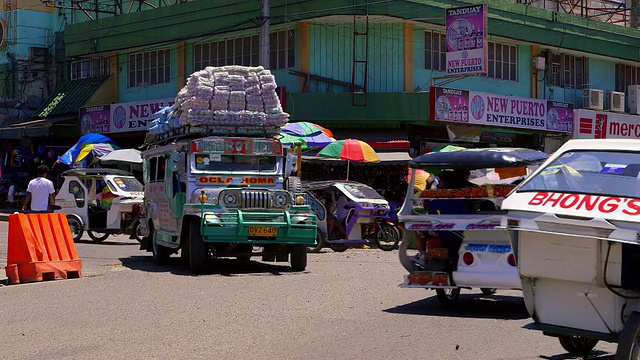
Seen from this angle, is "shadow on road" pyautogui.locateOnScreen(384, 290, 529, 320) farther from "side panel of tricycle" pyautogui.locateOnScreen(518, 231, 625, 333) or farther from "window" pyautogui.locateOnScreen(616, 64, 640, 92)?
"window" pyautogui.locateOnScreen(616, 64, 640, 92)

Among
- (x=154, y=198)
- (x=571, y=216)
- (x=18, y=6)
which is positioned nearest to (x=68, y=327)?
(x=571, y=216)

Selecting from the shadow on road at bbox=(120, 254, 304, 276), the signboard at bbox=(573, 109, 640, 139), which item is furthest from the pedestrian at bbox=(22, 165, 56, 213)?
the signboard at bbox=(573, 109, 640, 139)

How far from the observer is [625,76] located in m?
39.4

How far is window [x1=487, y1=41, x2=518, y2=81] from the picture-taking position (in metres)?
33.4

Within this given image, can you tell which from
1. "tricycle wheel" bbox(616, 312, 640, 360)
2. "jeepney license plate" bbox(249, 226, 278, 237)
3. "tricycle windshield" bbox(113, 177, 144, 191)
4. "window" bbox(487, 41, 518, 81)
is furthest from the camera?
"window" bbox(487, 41, 518, 81)

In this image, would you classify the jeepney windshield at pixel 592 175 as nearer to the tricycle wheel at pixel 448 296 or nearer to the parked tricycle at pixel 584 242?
the parked tricycle at pixel 584 242

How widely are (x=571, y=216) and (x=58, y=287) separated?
8.56m

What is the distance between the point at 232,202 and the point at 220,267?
174 centimetres

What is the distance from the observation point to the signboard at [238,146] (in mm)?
16000

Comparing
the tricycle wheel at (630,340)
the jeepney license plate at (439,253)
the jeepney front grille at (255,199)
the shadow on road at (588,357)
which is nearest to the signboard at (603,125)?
the jeepney front grille at (255,199)

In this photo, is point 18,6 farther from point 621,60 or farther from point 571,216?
point 571,216

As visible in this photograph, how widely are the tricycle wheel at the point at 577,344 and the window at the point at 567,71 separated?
2835cm

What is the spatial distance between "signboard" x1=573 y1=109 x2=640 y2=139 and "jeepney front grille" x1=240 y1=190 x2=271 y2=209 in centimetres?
2175

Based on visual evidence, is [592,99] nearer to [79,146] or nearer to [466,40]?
[466,40]
